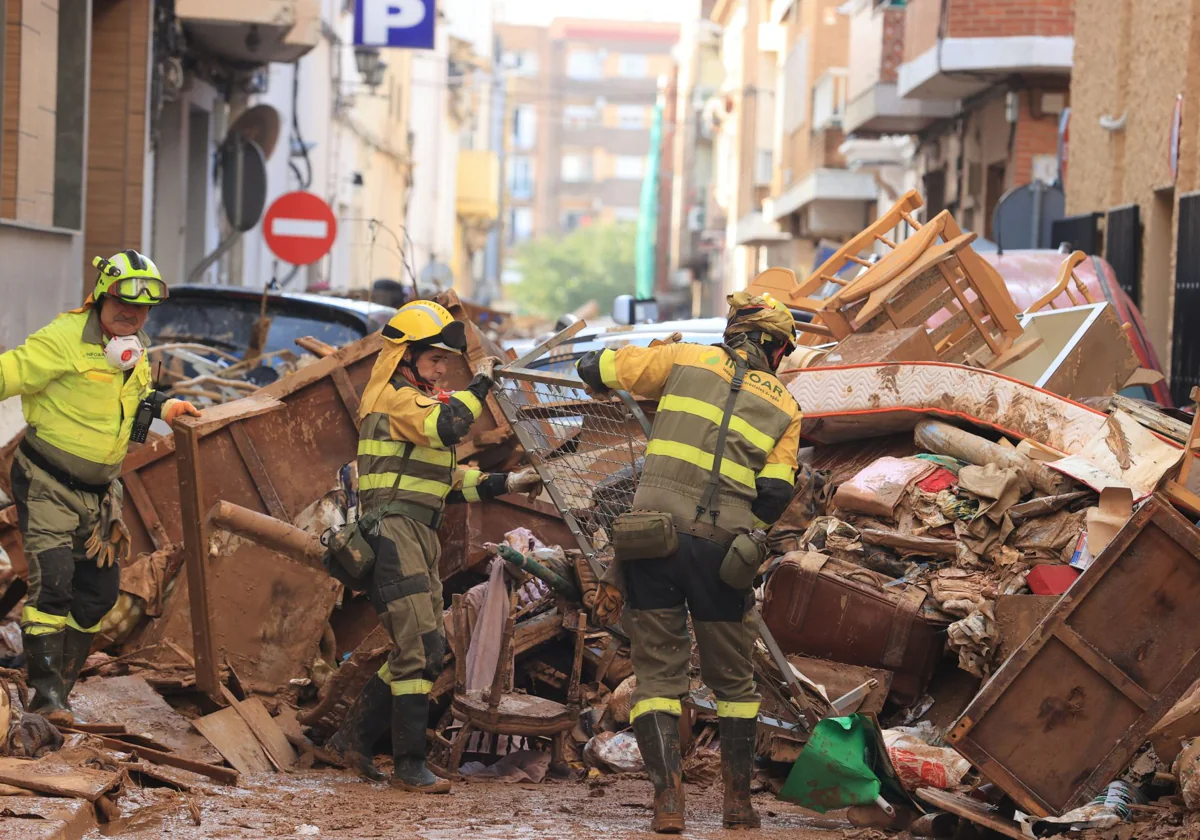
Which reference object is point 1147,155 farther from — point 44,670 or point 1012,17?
point 44,670

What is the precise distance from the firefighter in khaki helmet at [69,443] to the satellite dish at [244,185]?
10.2 meters

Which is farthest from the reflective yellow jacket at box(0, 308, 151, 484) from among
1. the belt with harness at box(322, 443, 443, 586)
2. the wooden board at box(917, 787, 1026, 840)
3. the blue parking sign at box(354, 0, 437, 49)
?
the blue parking sign at box(354, 0, 437, 49)

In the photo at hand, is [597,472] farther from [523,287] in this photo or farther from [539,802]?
[523,287]

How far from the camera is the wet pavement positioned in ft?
16.4

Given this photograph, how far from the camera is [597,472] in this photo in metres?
6.29

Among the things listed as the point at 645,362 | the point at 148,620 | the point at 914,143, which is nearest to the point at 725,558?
the point at 645,362

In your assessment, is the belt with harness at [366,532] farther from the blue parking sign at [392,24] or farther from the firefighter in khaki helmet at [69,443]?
the blue parking sign at [392,24]

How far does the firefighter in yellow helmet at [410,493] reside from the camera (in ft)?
18.9

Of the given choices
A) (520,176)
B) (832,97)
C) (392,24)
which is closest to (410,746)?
(392,24)

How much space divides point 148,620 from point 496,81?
247 ft

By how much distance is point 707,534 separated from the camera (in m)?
5.38

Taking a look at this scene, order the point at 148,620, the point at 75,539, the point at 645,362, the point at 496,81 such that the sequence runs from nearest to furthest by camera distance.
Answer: the point at 645,362, the point at 75,539, the point at 148,620, the point at 496,81

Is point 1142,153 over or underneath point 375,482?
over

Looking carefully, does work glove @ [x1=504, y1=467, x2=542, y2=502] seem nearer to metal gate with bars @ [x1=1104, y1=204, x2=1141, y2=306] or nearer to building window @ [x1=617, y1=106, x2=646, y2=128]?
metal gate with bars @ [x1=1104, y1=204, x2=1141, y2=306]
